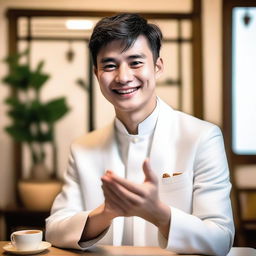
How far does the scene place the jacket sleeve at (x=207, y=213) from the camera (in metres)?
1.59

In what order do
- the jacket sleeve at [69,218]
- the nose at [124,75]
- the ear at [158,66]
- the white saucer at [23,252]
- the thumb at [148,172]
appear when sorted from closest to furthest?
the thumb at [148,172], the white saucer at [23,252], the jacket sleeve at [69,218], the nose at [124,75], the ear at [158,66]

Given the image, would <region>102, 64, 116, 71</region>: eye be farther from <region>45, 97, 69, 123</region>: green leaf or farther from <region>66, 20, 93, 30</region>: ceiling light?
<region>66, 20, 93, 30</region>: ceiling light

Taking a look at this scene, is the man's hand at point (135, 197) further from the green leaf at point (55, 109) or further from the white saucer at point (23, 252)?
the green leaf at point (55, 109)

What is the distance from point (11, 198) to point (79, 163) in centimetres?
280

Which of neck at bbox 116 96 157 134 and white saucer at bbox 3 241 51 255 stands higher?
neck at bbox 116 96 157 134

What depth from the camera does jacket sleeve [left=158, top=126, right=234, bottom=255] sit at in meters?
1.59

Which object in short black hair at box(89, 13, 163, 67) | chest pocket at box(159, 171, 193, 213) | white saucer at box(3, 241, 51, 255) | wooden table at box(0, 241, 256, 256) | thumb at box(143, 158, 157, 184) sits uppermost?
short black hair at box(89, 13, 163, 67)

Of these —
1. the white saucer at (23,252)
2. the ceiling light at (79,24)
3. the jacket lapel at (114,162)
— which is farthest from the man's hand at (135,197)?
the ceiling light at (79,24)

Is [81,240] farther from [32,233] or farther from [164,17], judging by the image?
[164,17]

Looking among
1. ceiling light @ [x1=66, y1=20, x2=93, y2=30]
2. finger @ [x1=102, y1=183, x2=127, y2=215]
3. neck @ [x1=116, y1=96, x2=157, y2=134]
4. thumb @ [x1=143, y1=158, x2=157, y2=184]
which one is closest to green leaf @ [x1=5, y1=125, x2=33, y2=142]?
ceiling light @ [x1=66, y1=20, x2=93, y2=30]

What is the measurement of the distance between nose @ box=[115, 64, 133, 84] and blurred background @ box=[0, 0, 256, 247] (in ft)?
8.91

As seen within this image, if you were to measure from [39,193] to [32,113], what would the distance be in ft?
2.16

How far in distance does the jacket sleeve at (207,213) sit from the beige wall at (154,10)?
274 centimetres

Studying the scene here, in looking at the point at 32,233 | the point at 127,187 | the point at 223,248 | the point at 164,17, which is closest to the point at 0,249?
the point at 32,233
